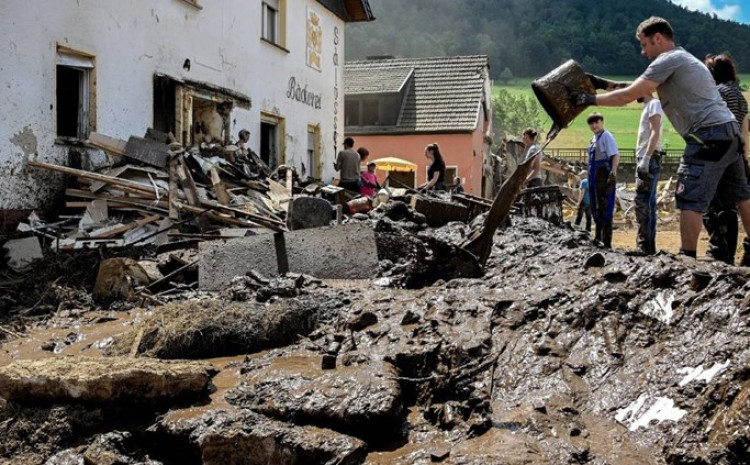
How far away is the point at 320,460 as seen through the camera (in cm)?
286

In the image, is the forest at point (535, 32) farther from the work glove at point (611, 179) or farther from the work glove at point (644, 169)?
the work glove at point (644, 169)

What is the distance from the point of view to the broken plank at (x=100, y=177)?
345 inches

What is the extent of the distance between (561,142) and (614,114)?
9996 millimetres

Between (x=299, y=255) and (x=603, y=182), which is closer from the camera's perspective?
(x=299, y=255)

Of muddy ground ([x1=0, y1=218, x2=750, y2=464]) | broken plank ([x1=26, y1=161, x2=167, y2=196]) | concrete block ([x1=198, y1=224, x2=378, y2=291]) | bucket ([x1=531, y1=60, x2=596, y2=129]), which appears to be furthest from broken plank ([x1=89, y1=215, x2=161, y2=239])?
bucket ([x1=531, y1=60, x2=596, y2=129])

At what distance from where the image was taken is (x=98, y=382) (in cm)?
328

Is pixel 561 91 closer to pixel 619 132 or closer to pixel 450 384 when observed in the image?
pixel 450 384

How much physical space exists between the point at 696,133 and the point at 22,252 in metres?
7.11

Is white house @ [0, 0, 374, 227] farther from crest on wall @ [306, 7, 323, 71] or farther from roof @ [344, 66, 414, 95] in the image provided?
roof @ [344, 66, 414, 95]

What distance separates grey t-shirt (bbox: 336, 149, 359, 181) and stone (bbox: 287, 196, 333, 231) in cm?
529

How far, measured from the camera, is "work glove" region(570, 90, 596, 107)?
16.8 feet

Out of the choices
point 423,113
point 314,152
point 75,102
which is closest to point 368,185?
point 314,152

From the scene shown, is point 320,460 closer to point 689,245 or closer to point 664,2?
point 689,245

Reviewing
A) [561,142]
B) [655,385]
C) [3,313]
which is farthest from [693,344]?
[561,142]
